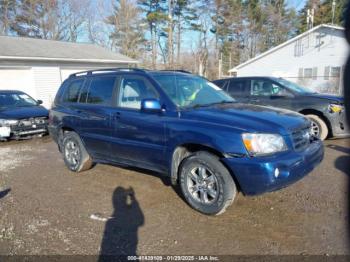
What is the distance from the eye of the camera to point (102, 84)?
533cm

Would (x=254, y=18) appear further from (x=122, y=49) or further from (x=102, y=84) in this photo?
(x=102, y=84)

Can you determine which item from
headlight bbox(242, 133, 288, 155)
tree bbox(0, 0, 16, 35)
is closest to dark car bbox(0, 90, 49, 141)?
headlight bbox(242, 133, 288, 155)

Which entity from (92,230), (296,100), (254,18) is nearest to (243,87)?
(296,100)

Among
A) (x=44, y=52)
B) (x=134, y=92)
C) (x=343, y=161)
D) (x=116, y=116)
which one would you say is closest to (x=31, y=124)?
(x=116, y=116)

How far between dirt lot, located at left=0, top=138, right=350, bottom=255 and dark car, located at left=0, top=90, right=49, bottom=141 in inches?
158

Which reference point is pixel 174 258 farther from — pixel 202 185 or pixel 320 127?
pixel 320 127

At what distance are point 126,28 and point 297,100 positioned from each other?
34.1 m

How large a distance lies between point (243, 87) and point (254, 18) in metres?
39.5

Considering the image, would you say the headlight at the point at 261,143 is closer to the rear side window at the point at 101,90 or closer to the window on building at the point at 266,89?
the rear side window at the point at 101,90

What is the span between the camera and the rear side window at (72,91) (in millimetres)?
5864

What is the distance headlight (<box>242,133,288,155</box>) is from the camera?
3.50 metres

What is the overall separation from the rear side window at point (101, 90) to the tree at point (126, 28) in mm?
34041

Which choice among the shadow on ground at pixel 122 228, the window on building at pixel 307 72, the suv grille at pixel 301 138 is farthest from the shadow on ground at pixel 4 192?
the window on building at pixel 307 72

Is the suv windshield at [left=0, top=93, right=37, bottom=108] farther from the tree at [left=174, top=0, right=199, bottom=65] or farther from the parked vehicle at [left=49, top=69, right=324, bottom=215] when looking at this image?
the tree at [left=174, top=0, right=199, bottom=65]
